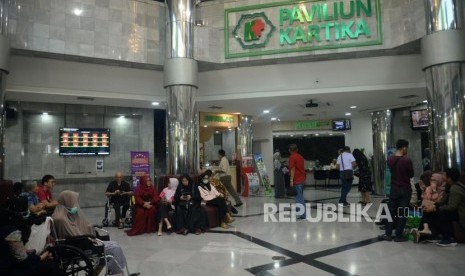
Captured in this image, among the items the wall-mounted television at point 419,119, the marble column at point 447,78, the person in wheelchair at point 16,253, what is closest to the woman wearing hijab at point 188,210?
the person in wheelchair at point 16,253

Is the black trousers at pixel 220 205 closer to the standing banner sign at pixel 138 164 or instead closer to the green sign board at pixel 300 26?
the green sign board at pixel 300 26

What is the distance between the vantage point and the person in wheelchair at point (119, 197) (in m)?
6.53

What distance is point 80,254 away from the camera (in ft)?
9.51

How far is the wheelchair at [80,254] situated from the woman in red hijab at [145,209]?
2486 millimetres

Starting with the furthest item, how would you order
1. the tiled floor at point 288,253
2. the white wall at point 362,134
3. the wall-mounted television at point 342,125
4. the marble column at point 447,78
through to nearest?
the wall-mounted television at point 342,125
the white wall at point 362,134
the marble column at point 447,78
the tiled floor at point 288,253

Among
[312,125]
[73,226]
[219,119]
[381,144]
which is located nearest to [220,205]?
[73,226]

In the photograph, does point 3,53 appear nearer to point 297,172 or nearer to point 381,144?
point 297,172

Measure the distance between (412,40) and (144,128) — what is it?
7.40 m

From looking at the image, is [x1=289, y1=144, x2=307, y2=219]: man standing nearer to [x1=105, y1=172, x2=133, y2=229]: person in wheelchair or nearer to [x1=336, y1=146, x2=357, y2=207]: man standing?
[x1=336, y1=146, x2=357, y2=207]: man standing

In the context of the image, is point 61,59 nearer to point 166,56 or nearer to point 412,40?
point 166,56

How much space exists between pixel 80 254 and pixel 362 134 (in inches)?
499

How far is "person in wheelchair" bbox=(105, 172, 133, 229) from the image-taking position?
21.4 feet

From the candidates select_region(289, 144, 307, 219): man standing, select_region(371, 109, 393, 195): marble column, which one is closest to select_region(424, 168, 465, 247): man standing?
select_region(289, 144, 307, 219): man standing

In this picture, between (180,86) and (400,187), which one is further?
(180,86)
